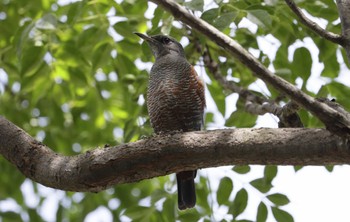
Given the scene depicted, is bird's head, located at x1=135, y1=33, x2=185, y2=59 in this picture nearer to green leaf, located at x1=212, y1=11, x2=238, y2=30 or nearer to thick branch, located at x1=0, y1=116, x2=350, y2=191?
green leaf, located at x1=212, y1=11, x2=238, y2=30

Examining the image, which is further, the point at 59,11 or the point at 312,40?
the point at 59,11

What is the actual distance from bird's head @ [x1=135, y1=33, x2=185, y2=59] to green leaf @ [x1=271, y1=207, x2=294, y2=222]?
175 centimetres

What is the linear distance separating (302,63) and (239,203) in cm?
114

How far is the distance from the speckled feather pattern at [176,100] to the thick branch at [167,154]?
1401 mm

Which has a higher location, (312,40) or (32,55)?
(312,40)

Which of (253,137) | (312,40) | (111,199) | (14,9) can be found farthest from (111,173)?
(111,199)

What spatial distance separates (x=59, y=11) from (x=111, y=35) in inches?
29.3

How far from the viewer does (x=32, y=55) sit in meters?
4.57

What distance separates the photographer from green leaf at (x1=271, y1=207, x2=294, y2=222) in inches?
151

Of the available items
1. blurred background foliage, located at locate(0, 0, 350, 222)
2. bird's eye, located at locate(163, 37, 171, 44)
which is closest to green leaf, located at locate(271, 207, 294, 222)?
blurred background foliage, located at locate(0, 0, 350, 222)

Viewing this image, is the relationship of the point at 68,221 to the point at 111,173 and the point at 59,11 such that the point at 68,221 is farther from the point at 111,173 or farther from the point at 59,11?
the point at 111,173

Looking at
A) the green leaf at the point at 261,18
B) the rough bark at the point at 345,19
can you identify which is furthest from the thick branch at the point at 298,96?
the green leaf at the point at 261,18

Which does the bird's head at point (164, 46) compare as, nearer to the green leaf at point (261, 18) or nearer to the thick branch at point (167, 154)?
the green leaf at point (261, 18)

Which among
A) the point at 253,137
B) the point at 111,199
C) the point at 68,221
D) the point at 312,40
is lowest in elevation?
the point at 68,221
